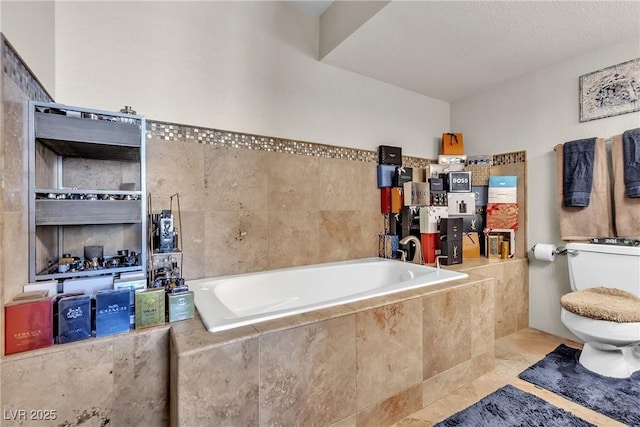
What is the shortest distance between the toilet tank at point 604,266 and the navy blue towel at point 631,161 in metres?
0.40

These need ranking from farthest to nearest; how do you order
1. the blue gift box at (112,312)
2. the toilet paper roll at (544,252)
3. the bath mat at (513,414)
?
the toilet paper roll at (544,252) → the bath mat at (513,414) → the blue gift box at (112,312)

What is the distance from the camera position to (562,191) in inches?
87.2

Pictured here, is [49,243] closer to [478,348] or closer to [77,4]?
[77,4]

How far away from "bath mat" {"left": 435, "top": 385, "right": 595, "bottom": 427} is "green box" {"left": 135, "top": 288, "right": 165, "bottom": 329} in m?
1.40

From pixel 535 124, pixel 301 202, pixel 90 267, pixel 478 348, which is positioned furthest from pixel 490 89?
pixel 90 267

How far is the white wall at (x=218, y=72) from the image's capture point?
5.03 feet

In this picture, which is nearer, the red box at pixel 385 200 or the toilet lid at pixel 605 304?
the toilet lid at pixel 605 304

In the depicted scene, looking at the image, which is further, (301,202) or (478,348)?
(301,202)

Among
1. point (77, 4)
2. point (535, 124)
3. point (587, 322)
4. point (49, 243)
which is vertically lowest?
point (587, 322)

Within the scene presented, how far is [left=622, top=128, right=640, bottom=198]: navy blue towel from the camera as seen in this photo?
6.08ft

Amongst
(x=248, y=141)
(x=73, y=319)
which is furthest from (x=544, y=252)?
(x=73, y=319)

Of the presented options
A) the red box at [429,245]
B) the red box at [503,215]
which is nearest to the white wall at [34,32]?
the red box at [429,245]

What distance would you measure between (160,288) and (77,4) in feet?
5.26

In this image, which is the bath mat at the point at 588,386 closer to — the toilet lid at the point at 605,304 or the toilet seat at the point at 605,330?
the toilet seat at the point at 605,330
